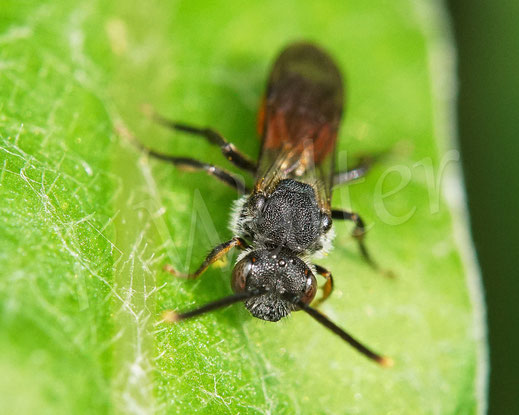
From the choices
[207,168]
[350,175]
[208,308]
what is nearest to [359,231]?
[350,175]

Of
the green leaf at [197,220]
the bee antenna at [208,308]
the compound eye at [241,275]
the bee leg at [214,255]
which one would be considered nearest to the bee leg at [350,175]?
the green leaf at [197,220]

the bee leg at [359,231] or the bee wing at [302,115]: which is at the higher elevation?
the bee wing at [302,115]

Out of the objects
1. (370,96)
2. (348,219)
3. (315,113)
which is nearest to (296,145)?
(315,113)

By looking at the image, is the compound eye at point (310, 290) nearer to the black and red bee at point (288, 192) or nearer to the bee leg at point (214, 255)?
the black and red bee at point (288, 192)

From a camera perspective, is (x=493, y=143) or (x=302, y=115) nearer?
(x=302, y=115)

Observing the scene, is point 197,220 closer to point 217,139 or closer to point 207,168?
point 207,168

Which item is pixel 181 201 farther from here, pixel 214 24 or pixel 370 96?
pixel 370 96

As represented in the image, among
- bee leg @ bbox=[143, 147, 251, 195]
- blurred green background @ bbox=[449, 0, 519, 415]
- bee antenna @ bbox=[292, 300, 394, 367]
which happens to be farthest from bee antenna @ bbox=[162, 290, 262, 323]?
blurred green background @ bbox=[449, 0, 519, 415]

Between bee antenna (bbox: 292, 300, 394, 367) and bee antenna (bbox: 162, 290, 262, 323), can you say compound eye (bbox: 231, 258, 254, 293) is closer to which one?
bee antenna (bbox: 162, 290, 262, 323)
